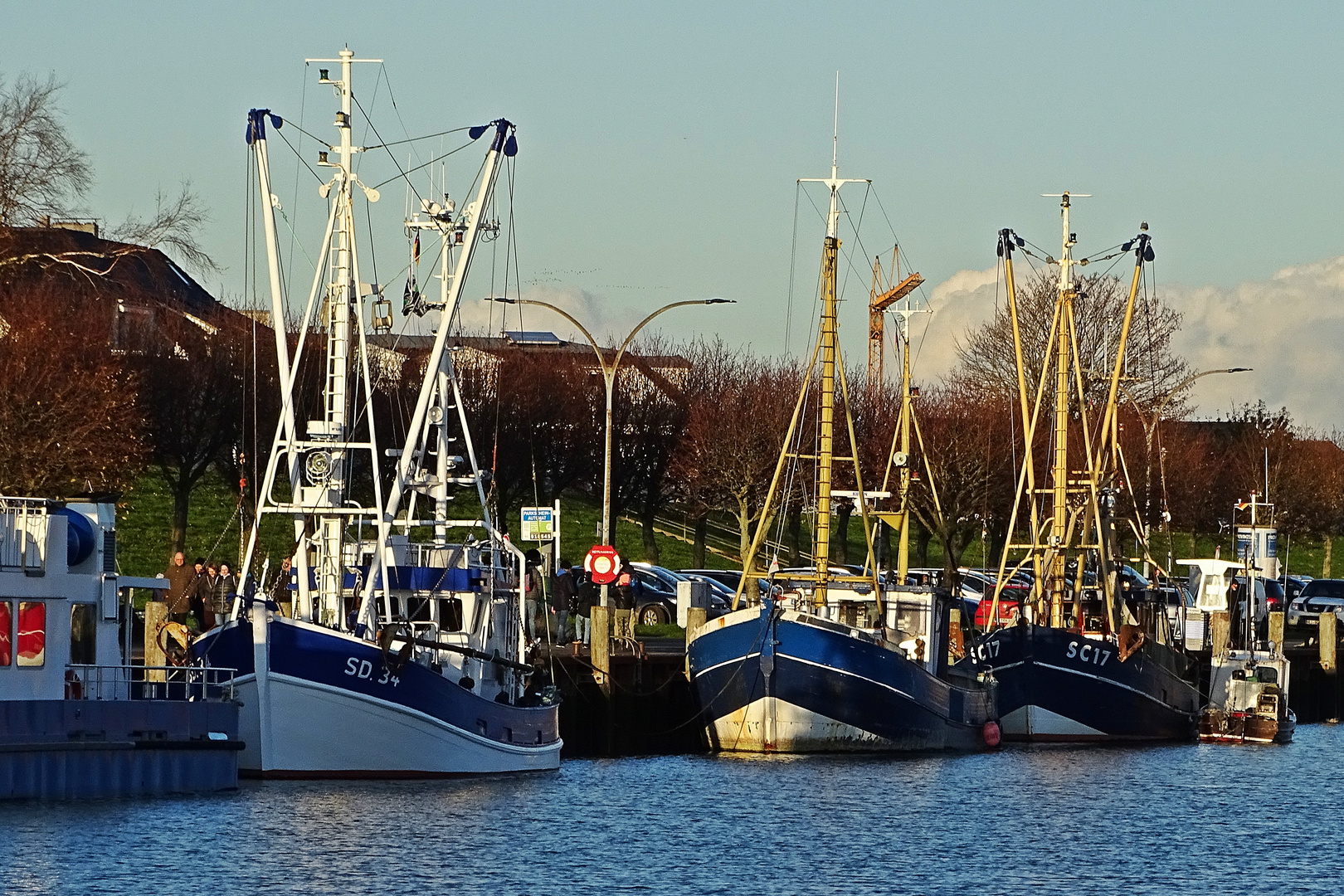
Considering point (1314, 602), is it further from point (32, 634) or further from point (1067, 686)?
point (32, 634)

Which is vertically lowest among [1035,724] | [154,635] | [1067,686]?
[1035,724]

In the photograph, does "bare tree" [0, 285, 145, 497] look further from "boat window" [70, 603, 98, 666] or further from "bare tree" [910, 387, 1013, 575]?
"bare tree" [910, 387, 1013, 575]

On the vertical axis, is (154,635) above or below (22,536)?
below

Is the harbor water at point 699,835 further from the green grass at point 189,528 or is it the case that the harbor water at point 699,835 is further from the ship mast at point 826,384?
the green grass at point 189,528

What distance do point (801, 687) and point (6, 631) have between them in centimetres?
1603

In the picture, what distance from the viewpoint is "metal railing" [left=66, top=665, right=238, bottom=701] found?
107 ft

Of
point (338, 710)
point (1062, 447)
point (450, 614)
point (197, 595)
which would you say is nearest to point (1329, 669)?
point (1062, 447)

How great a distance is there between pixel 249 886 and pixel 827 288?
22.1 meters

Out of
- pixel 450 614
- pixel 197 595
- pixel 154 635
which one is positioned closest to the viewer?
pixel 154 635

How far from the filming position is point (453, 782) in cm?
3650

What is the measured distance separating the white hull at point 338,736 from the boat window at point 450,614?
1.85 metres

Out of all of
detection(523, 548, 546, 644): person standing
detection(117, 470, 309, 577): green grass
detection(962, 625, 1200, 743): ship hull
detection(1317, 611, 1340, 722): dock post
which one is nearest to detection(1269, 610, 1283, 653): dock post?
detection(1317, 611, 1340, 722): dock post

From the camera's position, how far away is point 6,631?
31672mm

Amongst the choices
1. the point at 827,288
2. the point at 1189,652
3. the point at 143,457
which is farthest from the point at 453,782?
the point at 143,457
